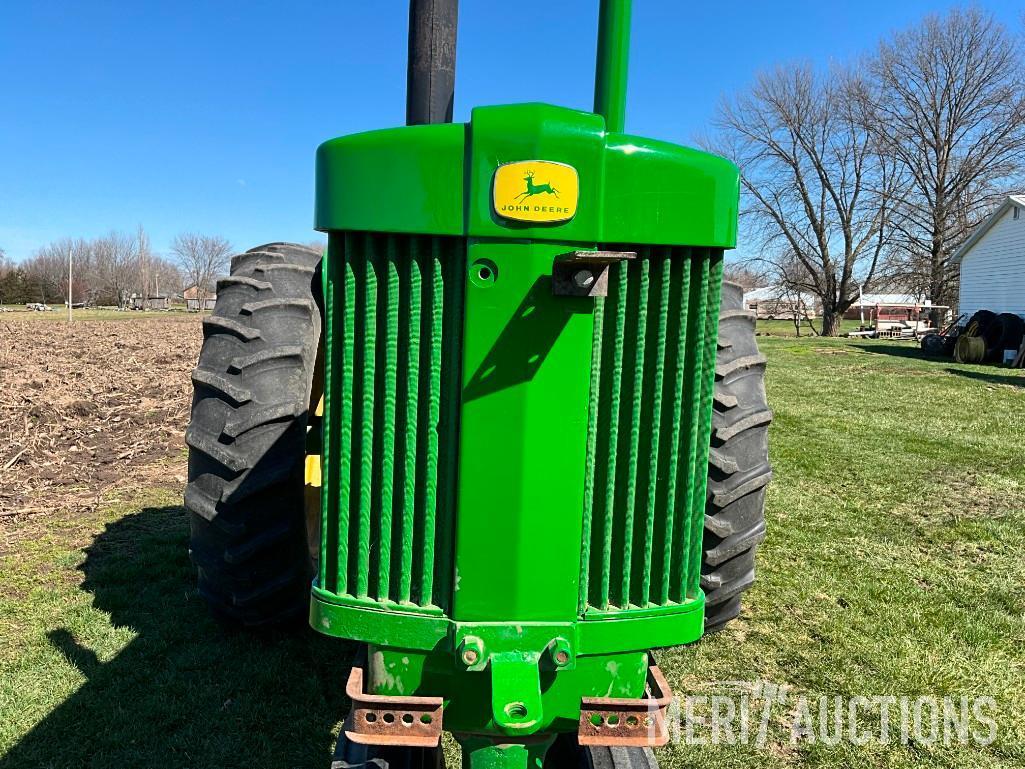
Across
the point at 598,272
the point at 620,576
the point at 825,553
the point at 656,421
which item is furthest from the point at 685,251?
the point at 825,553

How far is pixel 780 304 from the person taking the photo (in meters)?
43.0

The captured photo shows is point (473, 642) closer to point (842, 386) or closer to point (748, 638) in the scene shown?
point (748, 638)

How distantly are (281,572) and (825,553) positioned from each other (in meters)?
3.33

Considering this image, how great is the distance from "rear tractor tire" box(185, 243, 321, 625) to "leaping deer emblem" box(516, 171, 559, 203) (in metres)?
1.43

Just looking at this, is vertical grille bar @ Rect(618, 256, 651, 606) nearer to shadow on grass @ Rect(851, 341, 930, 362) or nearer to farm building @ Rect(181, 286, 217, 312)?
shadow on grass @ Rect(851, 341, 930, 362)

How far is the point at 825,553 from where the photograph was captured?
15.5 feet

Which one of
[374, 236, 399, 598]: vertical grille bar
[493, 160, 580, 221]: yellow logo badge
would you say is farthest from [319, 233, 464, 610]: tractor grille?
[493, 160, 580, 221]: yellow logo badge

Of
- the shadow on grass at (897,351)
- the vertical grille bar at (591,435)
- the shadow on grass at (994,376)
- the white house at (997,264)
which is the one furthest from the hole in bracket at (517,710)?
the white house at (997,264)

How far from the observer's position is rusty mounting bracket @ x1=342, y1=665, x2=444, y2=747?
1628 mm

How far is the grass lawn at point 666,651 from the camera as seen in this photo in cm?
273

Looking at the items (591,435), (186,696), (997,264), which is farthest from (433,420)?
(997,264)

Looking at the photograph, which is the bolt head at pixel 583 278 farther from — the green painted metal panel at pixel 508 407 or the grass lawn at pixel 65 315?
the grass lawn at pixel 65 315

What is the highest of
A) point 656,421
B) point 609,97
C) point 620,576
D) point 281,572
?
point 609,97

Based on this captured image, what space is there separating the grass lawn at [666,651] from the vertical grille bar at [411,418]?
4.35ft
